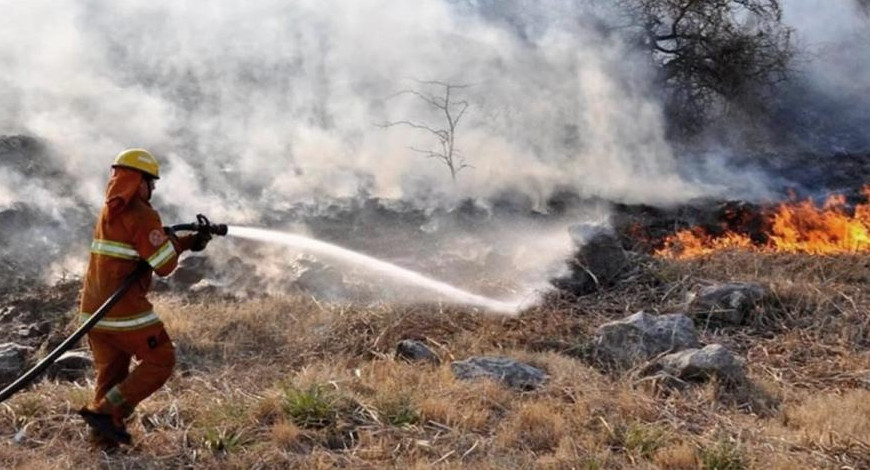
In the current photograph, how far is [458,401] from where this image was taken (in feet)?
15.6

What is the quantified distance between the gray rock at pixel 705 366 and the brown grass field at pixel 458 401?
0.47 ft

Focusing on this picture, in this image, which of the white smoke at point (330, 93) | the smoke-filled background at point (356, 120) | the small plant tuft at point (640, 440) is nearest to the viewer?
the small plant tuft at point (640, 440)

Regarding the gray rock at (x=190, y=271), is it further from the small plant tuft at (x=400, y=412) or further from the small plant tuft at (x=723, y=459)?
the small plant tuft at (x=723, y=459)

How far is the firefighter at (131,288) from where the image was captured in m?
4.09

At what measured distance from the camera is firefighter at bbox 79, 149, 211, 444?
4094 mm

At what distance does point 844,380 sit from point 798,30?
42.7 ft

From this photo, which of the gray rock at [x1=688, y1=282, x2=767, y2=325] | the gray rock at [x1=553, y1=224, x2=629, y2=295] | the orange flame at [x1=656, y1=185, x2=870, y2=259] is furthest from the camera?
the orange flame at [x1=656, y1=185, x2=870, y2=259]

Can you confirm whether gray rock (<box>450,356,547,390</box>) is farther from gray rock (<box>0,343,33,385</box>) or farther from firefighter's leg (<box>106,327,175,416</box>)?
gray rock (<box>0,343,33,385</box>)

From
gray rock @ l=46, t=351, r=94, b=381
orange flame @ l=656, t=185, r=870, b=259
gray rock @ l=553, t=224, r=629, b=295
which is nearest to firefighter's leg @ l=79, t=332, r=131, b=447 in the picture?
gray rock @ l=46, t=351, r=94, b=381

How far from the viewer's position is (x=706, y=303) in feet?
22.2

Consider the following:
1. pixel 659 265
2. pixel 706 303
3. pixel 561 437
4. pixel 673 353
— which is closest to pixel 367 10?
pixel 659 265

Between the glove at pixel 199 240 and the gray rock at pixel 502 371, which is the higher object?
the glove at pixel 199 240

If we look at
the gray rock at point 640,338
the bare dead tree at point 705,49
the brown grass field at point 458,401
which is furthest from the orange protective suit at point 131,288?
the bare dead tree at point 705,49

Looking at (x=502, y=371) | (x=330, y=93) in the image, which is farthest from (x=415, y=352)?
(x=330, y=93)
